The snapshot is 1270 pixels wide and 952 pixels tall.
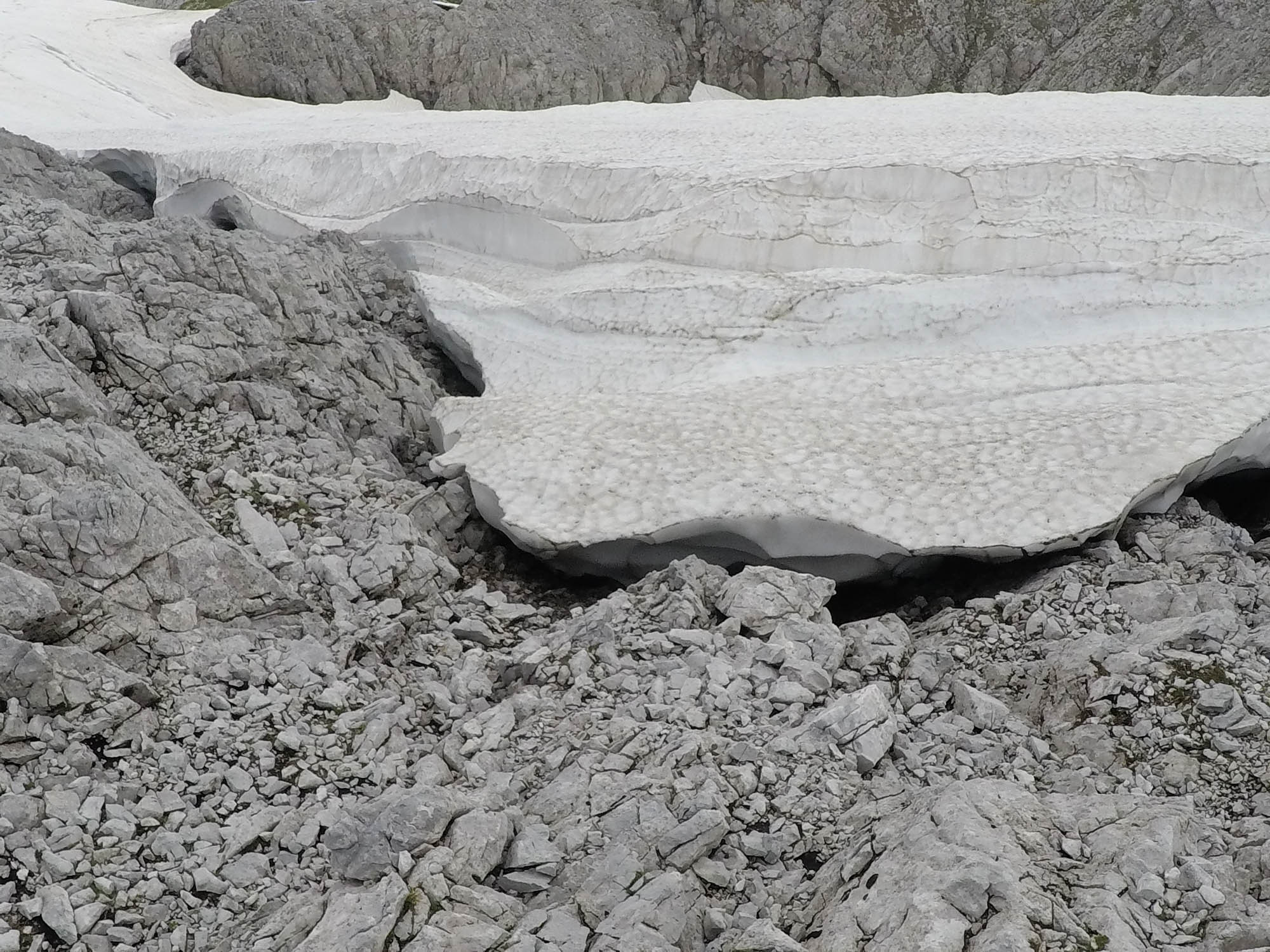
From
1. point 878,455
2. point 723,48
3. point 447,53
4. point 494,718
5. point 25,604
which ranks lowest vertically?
point 494,718

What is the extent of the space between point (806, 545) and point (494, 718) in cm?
332

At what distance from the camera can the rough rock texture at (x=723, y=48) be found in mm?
36688

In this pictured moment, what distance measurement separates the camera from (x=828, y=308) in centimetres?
1091

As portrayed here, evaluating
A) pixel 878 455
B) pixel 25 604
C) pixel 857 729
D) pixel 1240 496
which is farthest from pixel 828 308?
pixel 25 604

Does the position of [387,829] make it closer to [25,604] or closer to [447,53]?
[25,604]

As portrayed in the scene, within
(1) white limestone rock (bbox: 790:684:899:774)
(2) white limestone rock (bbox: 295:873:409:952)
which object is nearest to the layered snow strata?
(1) white limestone rock (bbox: 790:684:899:774)

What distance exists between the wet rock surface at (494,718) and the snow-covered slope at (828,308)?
2.47 ft

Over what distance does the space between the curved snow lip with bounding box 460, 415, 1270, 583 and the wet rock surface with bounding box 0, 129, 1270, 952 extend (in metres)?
0.29

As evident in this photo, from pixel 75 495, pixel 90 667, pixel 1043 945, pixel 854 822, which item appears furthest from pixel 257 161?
pixel 1043 945

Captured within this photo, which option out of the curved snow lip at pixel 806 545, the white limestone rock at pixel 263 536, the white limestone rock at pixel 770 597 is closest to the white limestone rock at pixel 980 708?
the white limestone rock at pixel 770 597

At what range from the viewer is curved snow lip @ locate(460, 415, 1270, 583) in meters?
8.61

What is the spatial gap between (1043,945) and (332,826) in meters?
3.57

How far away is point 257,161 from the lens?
16391 mm

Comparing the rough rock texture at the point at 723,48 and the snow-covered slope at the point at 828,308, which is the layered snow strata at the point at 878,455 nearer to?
the snow-covered slope at the point at 828,308
